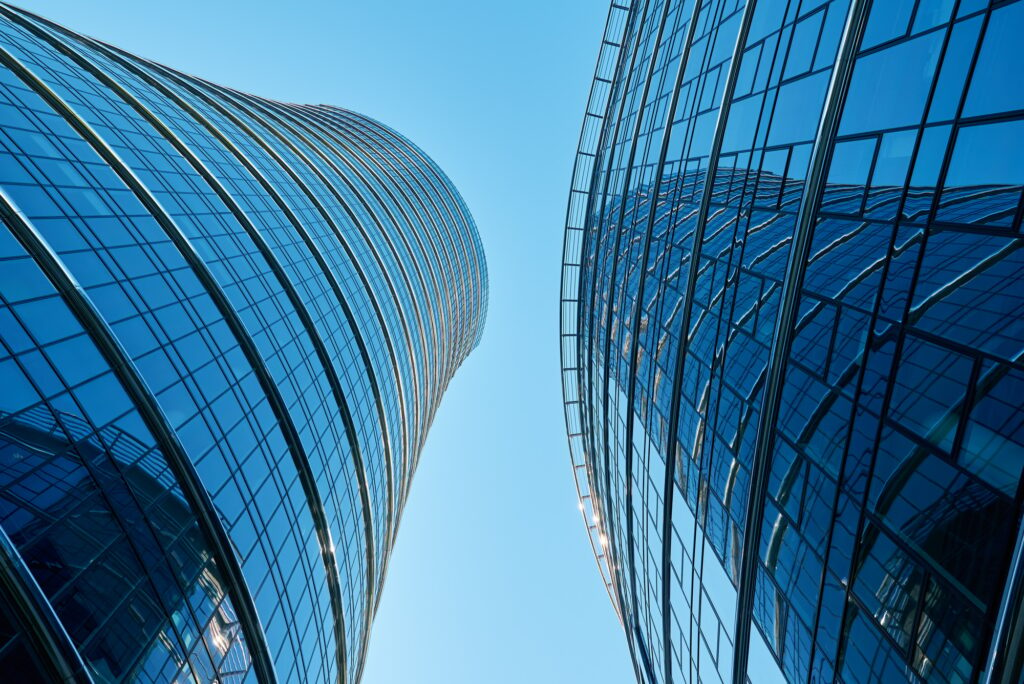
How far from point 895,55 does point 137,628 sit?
1904cm

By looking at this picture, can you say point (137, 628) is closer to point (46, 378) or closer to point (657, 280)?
point (46, 378)

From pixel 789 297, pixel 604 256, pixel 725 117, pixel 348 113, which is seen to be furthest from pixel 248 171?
pixel 348 113

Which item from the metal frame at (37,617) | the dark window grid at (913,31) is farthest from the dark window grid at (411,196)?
the dark window grid at (913,31)

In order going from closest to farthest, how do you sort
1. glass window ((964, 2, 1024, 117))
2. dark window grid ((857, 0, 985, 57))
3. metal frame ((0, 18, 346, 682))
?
glass window ((964, 2, 1024, 117)), dark window grid ((857, 0, 985, 57)), metal frame ((0, 18, 346, 682))

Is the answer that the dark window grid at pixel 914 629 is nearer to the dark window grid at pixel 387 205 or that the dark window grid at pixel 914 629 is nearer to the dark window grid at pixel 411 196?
the dark window grid at pixel 387 205

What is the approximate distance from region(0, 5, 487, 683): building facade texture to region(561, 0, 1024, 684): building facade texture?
14.1 metres

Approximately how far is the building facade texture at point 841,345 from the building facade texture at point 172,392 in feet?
46.2

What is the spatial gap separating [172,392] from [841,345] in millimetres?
17604

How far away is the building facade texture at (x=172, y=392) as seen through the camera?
1185 centimetres

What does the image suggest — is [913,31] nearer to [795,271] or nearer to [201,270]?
[795,271]

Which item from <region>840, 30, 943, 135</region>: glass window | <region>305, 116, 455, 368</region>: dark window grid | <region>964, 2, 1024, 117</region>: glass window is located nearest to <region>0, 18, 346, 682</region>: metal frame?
<region>840, 30, 943, 135</region>: glass window

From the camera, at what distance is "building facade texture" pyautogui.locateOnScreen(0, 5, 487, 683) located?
1185cm

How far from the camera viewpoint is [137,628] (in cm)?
1291

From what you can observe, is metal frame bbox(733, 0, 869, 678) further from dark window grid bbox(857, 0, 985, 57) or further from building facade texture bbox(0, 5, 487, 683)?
building facade texture bbox(0, 5, 487, 683)
